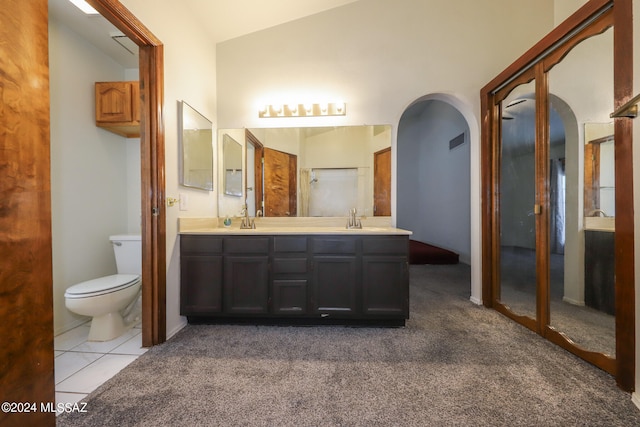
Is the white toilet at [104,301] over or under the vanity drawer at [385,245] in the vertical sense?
under

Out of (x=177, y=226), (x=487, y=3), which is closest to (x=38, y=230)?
(x=177, y=226)

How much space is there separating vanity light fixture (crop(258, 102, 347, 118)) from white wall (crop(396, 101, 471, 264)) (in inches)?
101

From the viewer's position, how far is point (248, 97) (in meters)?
2.67

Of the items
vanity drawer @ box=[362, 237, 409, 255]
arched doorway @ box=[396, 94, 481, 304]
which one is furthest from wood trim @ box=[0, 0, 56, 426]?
arched doorway @ box=[396, 94, 481, 304]

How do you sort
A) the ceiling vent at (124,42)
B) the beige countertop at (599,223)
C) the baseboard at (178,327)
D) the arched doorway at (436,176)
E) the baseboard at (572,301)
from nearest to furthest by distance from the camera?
the beige countertop at (599,223)
the baseboard at (572,301)
the baseboard at (178,327)
the ceiling vent at (124,42)
the arched doorway at (436,176)

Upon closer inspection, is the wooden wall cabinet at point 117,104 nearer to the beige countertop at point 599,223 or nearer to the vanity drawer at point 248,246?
the vanity drawer at point 248,246

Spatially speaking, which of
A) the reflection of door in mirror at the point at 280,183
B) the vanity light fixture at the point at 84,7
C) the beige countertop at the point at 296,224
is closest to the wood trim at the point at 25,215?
the vanity light fixture at the point at 84,7

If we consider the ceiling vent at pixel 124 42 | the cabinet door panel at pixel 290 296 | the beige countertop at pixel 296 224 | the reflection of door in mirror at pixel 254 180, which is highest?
the ceiling vent at pixel 124 42

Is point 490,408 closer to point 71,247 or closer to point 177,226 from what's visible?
point 177,226

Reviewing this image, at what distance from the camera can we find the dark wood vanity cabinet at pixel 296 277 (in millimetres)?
2041

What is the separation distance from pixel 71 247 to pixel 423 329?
118 inches

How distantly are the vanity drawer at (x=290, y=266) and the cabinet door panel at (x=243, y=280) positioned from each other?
0.27 ft

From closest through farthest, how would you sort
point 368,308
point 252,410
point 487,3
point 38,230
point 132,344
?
point 38,230
point 252,410
point 132,344
point 368,308
point 487,3

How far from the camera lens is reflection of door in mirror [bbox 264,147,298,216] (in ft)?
8.81
